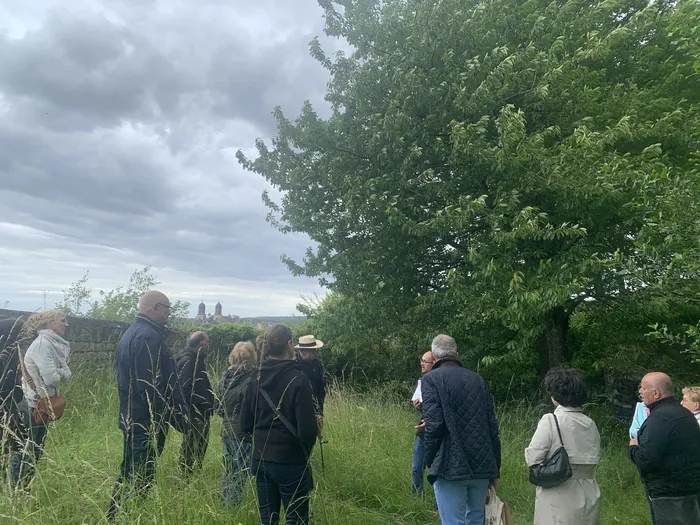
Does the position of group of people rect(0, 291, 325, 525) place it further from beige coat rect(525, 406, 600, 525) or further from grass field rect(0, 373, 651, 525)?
beige coat rect(525, 406, 600, 525)

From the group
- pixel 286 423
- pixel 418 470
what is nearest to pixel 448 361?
pixel 286 423

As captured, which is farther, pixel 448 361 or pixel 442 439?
pixel 448 361

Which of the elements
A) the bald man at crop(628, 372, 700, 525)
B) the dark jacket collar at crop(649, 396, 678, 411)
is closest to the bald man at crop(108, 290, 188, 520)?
the bald man at crop(628, 372, 700, 525)

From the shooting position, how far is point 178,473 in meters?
3.57

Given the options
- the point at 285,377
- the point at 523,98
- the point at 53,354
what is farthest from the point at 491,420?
the point at 523,98

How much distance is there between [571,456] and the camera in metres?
3.22

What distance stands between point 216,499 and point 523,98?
690cm

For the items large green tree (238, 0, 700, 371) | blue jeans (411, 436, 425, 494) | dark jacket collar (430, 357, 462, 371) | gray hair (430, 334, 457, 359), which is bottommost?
blue jeans (411, 436, 425, 494)

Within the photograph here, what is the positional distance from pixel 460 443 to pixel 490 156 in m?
4.42

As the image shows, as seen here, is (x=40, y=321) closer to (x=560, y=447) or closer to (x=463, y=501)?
(x=463, y=501)

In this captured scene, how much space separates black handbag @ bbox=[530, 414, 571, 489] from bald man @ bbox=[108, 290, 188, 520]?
8.82 feet

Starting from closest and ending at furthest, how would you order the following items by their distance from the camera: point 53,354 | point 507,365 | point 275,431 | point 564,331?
point 275,431
point 53,354
point 564,331
point 507,365

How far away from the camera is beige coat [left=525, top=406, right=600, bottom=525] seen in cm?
319

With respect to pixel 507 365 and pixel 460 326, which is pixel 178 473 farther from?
pixel 507 365
